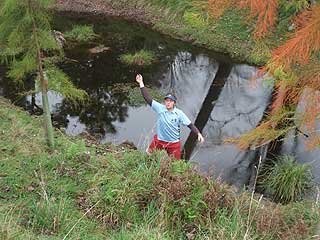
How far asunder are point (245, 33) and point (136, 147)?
9121 mm

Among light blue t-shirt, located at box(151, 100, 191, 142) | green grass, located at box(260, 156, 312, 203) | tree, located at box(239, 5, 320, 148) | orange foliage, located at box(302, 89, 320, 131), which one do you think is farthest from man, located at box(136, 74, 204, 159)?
green grass, located at box(260, 156, 312, 203)

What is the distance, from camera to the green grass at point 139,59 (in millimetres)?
18719

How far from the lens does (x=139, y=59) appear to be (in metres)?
18.8

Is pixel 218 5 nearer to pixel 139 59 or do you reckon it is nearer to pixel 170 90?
pixel 170 90

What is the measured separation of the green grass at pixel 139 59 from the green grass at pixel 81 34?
2863 mm

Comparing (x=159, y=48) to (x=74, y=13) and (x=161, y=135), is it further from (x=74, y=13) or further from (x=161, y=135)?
(x=161, y=135)

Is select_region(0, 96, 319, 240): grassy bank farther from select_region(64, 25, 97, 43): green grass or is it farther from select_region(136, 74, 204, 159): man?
select_region(64, 25, 97, 43): green grass

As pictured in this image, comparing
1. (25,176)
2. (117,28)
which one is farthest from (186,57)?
(25,176)

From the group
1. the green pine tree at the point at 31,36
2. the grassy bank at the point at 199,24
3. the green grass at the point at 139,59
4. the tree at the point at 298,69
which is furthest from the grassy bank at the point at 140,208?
the green grass at the point at 139,59

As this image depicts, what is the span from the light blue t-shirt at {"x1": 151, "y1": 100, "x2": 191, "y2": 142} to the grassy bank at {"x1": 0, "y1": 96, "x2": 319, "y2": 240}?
1624 millimetres

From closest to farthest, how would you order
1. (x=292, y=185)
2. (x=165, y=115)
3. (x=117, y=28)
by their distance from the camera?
(x=165, y=115) < (x=292, y=185) < (x=117, y=28)

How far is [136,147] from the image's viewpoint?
42.3 ft

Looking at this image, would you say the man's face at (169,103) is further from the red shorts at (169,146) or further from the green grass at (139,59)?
the green grass at (139,59)

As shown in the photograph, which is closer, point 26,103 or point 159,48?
point 26,103
